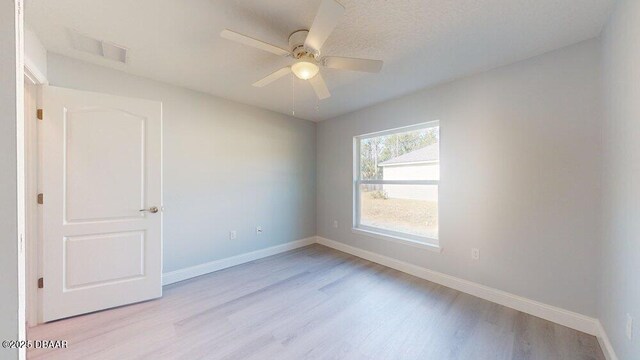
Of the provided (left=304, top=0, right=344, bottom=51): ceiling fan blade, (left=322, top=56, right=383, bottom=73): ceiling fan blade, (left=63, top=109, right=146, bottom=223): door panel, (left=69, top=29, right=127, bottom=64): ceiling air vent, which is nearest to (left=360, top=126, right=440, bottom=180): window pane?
(left=322, top=56, right=383, bottom=73): ceiling fan blade

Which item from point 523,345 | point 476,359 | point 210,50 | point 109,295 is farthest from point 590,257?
point 109,295

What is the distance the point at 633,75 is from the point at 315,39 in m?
1.84

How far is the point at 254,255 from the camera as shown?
351 cm

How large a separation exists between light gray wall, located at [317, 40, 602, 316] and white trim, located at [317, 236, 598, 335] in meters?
0.06

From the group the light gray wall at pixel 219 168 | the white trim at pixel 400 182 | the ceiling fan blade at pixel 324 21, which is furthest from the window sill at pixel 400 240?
the ceiling fan blade at pixel 324 21

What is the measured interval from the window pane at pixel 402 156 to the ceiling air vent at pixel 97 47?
3082mm

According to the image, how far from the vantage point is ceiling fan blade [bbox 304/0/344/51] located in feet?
4.03

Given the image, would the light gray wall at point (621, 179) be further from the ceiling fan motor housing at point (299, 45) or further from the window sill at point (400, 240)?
the ceiling fan motor housing at point (299, 45)

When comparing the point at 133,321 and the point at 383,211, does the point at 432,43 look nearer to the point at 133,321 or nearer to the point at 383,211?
the point at 383,211

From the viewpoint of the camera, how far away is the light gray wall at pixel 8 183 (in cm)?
77

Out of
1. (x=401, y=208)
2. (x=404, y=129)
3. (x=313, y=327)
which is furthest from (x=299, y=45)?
(x=401, y=208)

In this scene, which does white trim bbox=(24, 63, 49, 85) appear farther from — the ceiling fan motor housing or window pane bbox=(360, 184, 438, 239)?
window pane bbox=(360, 184, 438, 239)

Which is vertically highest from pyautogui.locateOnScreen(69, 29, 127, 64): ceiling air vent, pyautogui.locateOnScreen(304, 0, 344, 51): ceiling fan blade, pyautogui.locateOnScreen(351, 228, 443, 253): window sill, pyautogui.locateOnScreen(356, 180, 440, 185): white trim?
pyautogui.locateOnScreen(69, 29, 127, 64): ceiling air vent

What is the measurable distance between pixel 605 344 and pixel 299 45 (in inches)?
122
